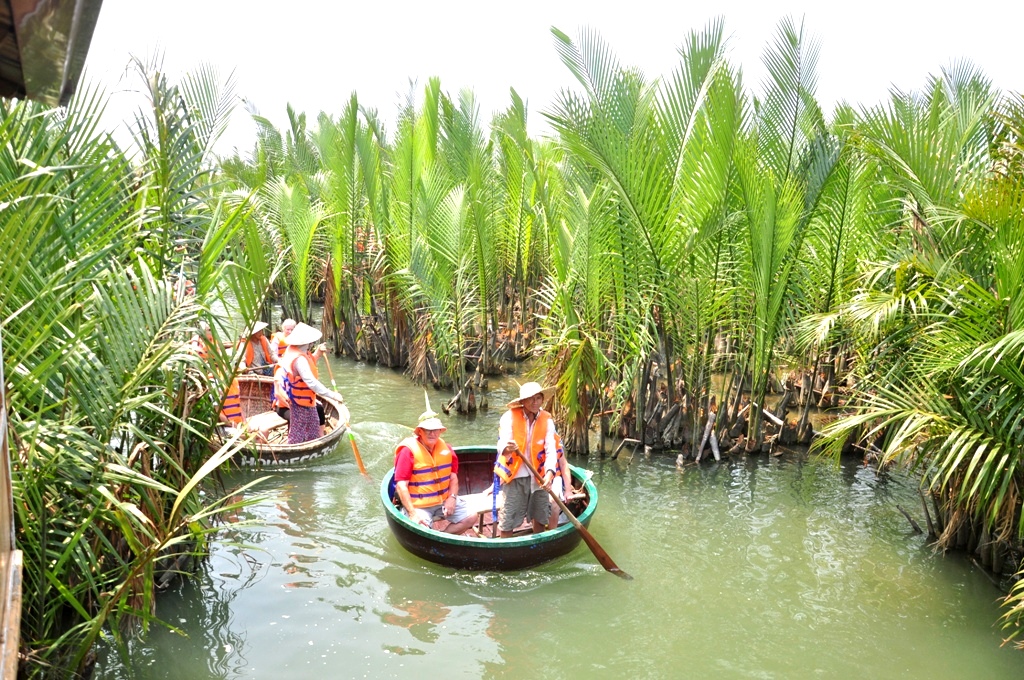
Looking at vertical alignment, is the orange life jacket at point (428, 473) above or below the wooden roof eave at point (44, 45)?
below

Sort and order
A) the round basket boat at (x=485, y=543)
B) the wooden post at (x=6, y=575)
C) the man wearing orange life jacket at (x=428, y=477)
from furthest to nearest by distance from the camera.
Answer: the man wearing orange life jacket at (x=428, y=477)
the round basket boat at (x=485, y=543)
the wooden post at (x=6, y=575)

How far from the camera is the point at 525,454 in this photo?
25.4 feet

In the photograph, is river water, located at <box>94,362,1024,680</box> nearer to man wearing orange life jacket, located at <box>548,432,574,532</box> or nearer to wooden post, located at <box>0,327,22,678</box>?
man wearing orange life jacket, located at <box>548,432,574,532</box>

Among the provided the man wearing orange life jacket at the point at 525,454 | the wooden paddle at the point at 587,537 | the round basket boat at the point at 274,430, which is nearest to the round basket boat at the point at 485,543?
the wooden paddle at the point at 587,537

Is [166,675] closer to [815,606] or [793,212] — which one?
[815,606]

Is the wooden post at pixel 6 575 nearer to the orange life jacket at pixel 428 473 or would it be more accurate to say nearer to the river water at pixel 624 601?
the river water at pixel 624 601

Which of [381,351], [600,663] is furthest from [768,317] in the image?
[381,351]

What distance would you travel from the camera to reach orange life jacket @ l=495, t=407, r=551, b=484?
301 inches

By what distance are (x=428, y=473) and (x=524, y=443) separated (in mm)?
920

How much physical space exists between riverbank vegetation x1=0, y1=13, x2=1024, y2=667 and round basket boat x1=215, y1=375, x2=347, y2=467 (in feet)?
5.31

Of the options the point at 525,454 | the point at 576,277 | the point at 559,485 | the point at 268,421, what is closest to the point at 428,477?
the point at 525,454

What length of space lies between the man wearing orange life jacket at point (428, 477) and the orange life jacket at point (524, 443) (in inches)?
22.8

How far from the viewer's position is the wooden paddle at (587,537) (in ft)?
24.1

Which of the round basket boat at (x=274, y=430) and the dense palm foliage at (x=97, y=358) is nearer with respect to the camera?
the dense palm foliage at (x=97, y=358)
